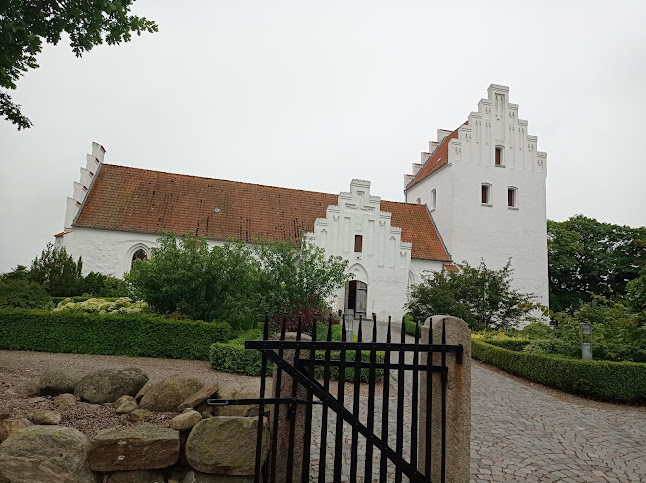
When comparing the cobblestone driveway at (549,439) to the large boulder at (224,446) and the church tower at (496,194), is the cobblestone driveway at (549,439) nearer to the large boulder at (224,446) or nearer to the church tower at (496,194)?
the large boulder at (224,446)

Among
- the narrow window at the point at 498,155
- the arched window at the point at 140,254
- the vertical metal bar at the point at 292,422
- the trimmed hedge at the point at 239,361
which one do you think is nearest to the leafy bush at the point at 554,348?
the trimmed hedge at the point at 239,361

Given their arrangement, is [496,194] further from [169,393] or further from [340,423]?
[340,423]

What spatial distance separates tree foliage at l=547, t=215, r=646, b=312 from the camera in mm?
30922

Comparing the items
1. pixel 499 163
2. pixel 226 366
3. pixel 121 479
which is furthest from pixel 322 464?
pixel 499 163

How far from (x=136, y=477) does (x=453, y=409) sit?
2503 mm

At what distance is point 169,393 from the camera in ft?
14.6

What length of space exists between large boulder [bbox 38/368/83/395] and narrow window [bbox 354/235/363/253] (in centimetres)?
1675

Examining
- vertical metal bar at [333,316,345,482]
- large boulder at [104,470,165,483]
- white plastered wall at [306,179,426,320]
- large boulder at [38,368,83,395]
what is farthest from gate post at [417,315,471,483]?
white plastered wall at [306,179,426,320]

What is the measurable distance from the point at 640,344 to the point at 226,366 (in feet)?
30.5

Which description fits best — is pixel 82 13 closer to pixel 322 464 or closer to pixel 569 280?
pixel 322 464

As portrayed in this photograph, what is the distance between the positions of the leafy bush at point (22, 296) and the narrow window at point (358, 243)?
13124 millimetres

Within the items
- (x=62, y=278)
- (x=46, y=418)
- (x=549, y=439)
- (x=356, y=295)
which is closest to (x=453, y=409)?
(x=549, y=439)

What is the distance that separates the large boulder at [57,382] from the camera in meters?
4.96

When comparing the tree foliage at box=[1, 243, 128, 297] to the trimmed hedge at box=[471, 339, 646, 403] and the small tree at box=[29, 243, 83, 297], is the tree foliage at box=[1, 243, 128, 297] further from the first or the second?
the trimmed hedge at box=[471, 339, 646, 403]
